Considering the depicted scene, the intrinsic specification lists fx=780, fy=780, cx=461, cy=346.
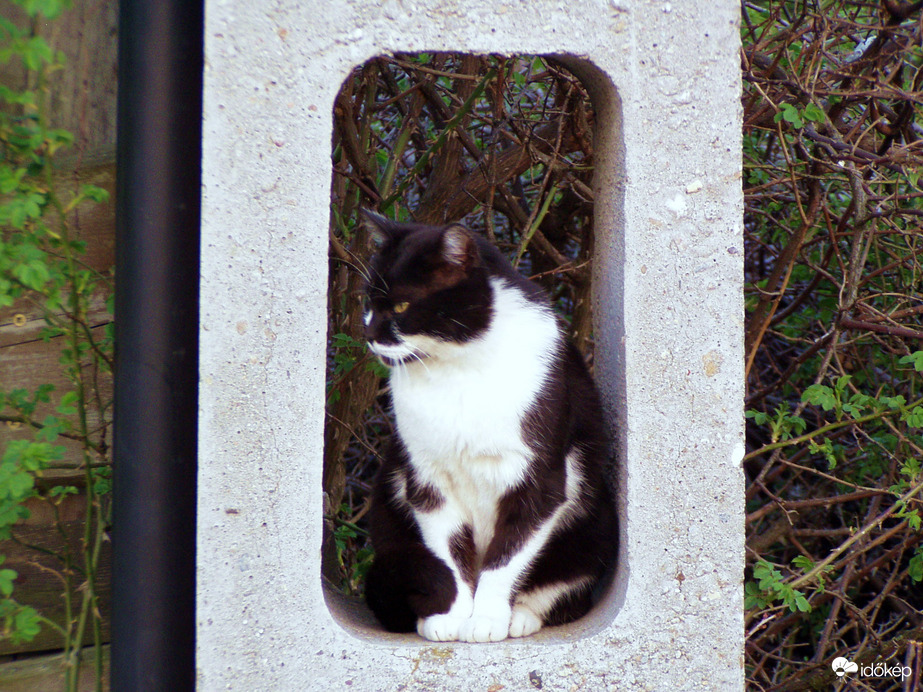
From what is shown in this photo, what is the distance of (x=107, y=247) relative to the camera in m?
1.79

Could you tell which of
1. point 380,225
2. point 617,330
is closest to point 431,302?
point 380,225

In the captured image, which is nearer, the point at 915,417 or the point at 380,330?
the point at 380,330

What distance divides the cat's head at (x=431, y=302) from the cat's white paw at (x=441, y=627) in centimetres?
53

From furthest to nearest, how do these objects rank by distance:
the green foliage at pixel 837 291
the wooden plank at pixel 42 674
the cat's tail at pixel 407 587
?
the green foliage at pixel 837 291, the wooden plank at pixel 42 674, the cat's tail at pixel 407 587

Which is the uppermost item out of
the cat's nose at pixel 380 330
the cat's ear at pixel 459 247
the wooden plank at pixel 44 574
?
the cat's ear at pixel 459 247

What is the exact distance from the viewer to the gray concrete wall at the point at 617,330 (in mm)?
1381

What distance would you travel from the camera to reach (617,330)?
1.58 metres

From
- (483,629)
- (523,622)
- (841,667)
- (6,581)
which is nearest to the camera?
(6,581)

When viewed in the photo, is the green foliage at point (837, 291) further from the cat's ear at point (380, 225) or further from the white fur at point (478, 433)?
the cat's ear at point (380, 225)

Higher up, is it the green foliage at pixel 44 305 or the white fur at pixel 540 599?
the green foliage at pixel 44 305

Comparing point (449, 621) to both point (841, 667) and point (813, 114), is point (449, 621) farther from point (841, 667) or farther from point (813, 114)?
point (813, 114)

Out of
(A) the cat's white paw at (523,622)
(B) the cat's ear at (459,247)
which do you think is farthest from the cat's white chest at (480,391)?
(A) the cat's white paw at (523,622)

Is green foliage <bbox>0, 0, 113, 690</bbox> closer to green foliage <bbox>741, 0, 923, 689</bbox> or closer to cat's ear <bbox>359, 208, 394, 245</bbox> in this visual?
cat's ear <bbox>359, 208, 394, 245</bbox>

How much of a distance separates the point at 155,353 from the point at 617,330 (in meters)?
A: 0.92
